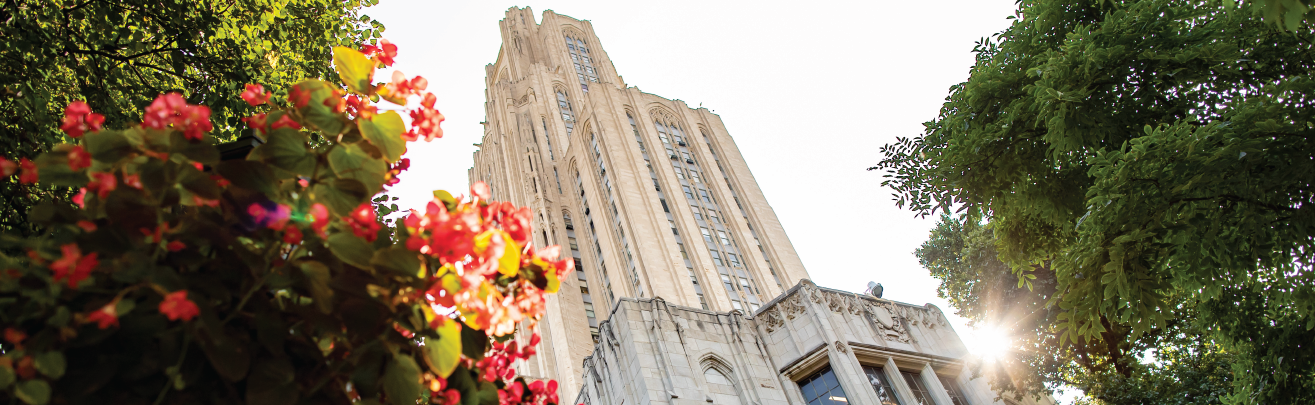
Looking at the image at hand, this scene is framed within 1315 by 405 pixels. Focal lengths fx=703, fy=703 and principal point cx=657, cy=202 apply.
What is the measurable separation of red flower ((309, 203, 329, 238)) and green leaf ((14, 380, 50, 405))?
3.08 feet

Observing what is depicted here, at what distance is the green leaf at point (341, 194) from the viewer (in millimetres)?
2855

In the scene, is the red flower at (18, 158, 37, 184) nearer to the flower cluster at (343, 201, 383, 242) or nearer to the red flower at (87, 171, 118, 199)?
the red flower at (87, 171, 118, 199)

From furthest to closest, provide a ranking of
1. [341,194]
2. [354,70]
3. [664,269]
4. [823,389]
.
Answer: [664,269] → [823,389] → [354,70] → [341,194]

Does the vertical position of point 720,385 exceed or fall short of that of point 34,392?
it exceeds it

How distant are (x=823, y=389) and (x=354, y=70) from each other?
18644 mm

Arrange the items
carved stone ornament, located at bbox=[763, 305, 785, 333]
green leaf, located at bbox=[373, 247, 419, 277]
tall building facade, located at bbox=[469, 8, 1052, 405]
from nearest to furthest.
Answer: green leaf, located at bbox=[373, 247, 419, 277], tall building facade, located at bbox=[469, 8, 1052, 405], carved stone ornament, located at bbox=[763, 305, 785, 333]

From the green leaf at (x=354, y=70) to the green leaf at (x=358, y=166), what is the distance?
1.38 feet

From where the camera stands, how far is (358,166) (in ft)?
9.68

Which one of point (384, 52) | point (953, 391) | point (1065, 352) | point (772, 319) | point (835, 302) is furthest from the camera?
point (1065, 352)

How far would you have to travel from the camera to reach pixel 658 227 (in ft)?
151

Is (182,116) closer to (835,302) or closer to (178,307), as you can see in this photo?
(178,307)

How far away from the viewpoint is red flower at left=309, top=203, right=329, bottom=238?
272 cm

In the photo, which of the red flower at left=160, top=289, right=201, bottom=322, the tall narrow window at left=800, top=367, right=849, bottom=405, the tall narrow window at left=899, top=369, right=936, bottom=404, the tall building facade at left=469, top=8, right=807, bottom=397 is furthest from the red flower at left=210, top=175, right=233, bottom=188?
the tall building facade at left=469, top=8, right=807, bottom=397

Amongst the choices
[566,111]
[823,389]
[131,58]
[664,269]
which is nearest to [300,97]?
[131,58]
